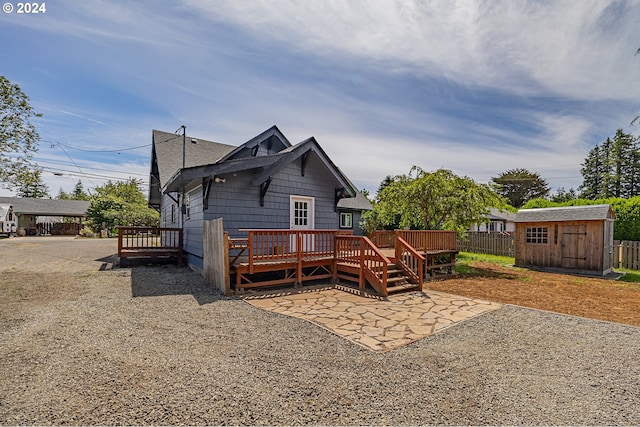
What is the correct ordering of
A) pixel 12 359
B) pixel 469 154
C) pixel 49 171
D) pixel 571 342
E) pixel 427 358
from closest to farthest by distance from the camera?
pixel 12 359
pixel 427 358
pixel 571 342
pixel 469 154
pixel 49 171

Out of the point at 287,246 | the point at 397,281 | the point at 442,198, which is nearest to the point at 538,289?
the point at 397,281

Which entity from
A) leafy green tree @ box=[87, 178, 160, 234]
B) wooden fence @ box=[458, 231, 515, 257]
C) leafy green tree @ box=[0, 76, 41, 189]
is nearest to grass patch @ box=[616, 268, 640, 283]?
wooden fence @ box=[458, 231, 515, 257]

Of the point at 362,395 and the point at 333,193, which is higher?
the point at 333,193

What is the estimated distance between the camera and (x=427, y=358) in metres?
3.82

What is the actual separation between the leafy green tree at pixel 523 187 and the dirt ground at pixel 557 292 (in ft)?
131

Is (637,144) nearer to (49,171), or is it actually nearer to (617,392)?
(617,392)

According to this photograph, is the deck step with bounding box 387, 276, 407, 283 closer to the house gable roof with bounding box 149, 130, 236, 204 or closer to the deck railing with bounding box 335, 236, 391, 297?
the deck railing with bounding box 335, 236, 391, 297

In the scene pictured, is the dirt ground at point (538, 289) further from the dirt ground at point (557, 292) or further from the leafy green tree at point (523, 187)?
the leafy green tree at point (523, 187)

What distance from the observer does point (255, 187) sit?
9945 mm

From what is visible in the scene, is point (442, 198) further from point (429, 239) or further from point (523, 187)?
point (523, 187)

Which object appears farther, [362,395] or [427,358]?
[427,358]

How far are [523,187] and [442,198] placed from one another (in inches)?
1655

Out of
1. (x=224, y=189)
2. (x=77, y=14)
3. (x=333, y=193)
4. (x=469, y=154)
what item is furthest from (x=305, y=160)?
(x=469, y=154)

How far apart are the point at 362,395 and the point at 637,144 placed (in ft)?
172
